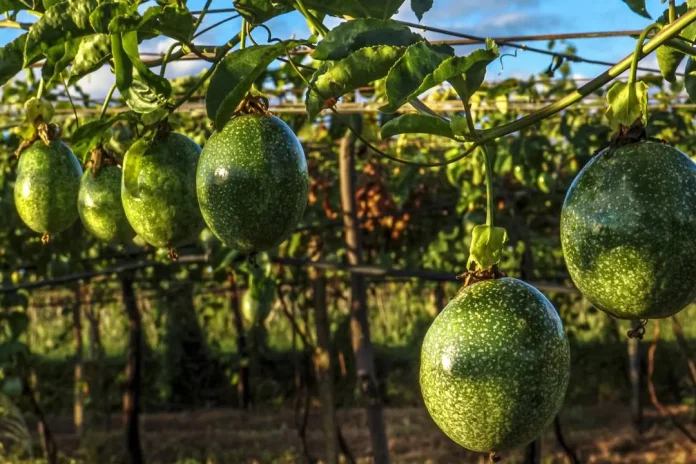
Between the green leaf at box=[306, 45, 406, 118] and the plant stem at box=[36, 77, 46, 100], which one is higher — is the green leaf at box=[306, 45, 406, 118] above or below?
below

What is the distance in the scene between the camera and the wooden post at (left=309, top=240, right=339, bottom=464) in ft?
15.2

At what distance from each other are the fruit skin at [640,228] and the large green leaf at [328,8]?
31 cm

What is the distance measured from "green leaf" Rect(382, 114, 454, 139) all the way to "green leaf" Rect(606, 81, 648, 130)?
0.64 ft

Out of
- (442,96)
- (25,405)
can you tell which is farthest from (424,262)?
(25,405)

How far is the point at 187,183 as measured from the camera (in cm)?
136

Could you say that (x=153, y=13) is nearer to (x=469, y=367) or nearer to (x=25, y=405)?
(x=469, y=367)

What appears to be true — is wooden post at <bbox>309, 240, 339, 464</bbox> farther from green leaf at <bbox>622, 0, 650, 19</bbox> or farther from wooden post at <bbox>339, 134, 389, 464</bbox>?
green leaf at <bbox>622, 0, 650, 19</bbox>

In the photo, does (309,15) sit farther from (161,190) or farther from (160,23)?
(161,190)

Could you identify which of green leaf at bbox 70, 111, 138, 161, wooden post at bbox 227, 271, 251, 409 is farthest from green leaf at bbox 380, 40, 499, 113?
wooden post at bbox 227, 271, 251, 409

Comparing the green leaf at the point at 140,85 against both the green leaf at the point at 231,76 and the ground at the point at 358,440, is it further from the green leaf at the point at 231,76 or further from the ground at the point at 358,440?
the ground at the point at 358,440

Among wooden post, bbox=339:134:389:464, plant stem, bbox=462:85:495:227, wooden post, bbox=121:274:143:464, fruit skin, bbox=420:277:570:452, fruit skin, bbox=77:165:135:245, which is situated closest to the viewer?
plant stem, bbox=462:85:495:227

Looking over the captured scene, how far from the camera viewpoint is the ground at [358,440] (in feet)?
24.3

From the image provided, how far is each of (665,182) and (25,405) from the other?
10258 millimetres

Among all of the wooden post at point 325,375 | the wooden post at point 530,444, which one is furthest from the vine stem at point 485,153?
the wooden post at point 325,375
